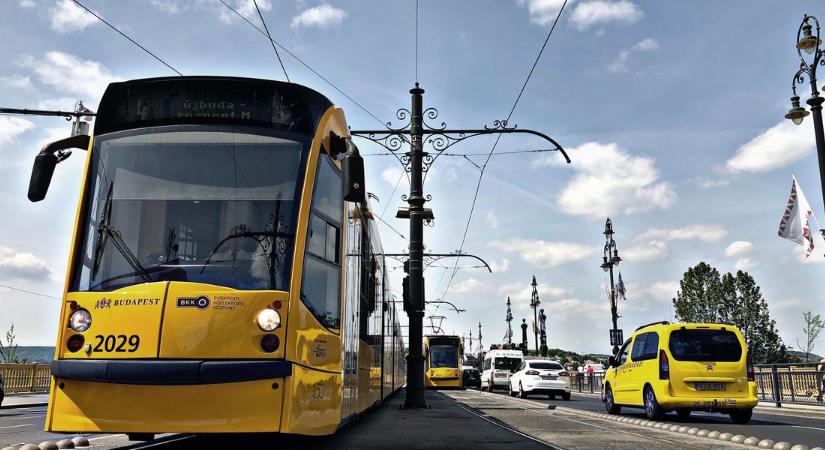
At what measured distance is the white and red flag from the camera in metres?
19.3

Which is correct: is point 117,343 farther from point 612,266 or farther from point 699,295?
point 699,295

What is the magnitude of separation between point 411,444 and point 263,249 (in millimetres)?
3277

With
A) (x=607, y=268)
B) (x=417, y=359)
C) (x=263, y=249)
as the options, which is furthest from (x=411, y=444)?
(x=607, y=268)

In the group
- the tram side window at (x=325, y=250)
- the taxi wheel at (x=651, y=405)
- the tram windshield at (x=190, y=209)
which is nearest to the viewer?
the tram windshield at (x=190, y=209)

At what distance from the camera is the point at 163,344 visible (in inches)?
229

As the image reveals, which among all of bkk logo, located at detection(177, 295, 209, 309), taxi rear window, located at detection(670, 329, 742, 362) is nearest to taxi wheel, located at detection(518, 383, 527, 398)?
taxi rear window, located at detection(670, 329, 742, 362)

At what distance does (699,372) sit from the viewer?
13516 millimetres

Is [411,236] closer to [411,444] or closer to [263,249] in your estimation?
[411,444]

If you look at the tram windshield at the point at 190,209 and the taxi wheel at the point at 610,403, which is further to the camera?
the taxi wheel at the point at 610,403

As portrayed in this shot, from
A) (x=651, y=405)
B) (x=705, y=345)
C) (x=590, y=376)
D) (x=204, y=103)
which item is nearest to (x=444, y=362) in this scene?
(x=590, y=376)

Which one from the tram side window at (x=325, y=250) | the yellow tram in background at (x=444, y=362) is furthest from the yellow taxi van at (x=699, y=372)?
the yellow tram in background at (x=444, y=362)

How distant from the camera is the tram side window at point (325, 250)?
6.57 meters

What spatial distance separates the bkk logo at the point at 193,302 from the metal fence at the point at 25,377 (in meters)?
24.7

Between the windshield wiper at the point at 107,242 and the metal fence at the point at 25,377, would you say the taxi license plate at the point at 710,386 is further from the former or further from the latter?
the metal fence at the point at 25,377
